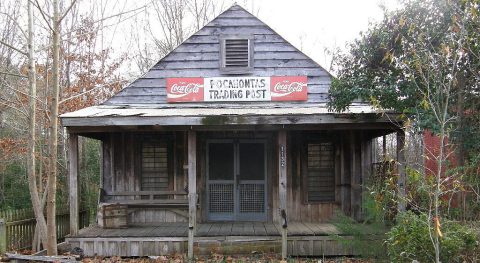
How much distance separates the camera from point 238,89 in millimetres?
11305

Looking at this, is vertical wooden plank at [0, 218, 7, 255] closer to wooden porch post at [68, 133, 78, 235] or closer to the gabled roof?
wooden porch post at [68, 133, 78, 235]

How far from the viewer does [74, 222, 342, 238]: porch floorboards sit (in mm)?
9586

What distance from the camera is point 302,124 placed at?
368 inches

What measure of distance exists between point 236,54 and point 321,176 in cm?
372

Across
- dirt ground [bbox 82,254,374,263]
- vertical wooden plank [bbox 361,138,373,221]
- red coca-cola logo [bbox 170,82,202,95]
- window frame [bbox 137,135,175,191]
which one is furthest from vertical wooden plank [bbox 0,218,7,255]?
vertical wooden plank [bbox 361,138,373,221]

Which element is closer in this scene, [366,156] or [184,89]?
[184,89]

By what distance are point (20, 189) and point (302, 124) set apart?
13.6 m

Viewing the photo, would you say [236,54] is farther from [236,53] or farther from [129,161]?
[129,161]

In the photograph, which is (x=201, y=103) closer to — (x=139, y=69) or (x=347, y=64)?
(x=347, y=64)

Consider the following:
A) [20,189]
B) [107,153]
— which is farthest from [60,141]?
[107,153]

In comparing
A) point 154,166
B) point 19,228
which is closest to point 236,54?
point 154,166

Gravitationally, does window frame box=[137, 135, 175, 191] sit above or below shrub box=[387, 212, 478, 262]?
above

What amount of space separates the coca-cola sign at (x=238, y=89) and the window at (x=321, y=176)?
1485 millimetres

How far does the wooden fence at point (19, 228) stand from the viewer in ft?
33.7
